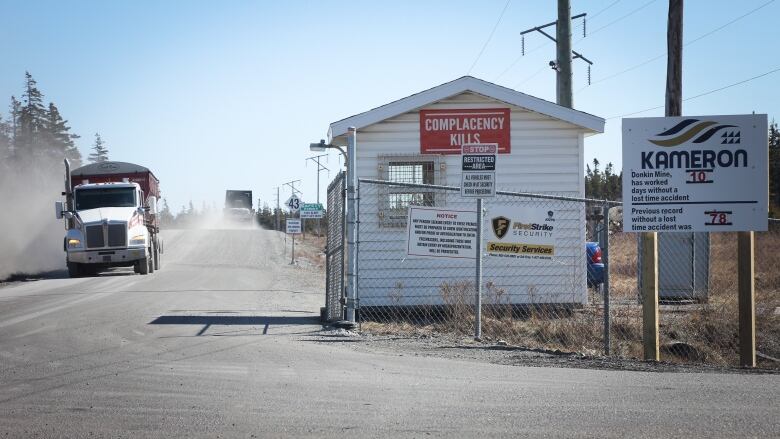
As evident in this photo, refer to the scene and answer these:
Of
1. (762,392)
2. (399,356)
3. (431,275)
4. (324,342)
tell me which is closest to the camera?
(762,392)

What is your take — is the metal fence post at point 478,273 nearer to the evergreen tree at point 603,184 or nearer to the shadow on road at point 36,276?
the shadow on road at point 36,276

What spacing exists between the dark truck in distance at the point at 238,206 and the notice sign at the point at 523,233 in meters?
61.9

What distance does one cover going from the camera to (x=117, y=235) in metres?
24.2

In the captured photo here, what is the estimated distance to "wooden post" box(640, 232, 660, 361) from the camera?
9.23 metres

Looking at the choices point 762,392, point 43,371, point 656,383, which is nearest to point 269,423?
point 43,371

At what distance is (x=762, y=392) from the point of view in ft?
21.6

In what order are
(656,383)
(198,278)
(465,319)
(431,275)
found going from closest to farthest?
(656,383) → (465,319) → (431,275) → (198,278)

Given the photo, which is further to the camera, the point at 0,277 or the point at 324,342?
the point at 0,277

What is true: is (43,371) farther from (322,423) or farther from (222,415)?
(322,423)

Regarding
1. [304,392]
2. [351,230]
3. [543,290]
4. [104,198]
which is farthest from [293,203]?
[304,392]

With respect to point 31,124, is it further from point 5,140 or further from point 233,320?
point 233,320

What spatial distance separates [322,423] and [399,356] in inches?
131

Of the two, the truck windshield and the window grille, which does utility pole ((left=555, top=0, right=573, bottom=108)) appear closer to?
the window grille

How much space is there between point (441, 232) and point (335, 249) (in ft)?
6.36
